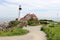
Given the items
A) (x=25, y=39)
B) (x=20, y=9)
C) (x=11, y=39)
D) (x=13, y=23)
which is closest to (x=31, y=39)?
(x=25, y=39)

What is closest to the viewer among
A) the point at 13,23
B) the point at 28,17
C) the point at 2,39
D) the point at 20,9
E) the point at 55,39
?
the point at 55,39

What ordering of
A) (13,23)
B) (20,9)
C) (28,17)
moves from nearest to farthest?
(13,23), (20,9), (28,17)

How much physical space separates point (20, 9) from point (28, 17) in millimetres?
5358

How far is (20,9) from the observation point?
52.3 m

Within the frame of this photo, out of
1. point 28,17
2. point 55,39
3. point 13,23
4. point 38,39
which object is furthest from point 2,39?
point 28,17

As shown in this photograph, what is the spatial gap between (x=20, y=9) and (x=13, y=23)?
309 inches

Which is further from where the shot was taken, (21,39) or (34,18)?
(34,18)

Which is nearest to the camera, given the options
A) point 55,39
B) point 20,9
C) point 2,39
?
point 55,39

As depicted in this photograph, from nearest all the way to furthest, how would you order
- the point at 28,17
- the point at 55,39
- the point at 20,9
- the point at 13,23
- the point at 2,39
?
the point at 55,39, the point at 2,39, the point at 13,23, the point at 20,9, the point at 28,17

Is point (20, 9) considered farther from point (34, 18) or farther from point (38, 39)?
point (38, 39)

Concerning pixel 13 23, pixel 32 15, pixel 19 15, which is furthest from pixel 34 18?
pixel 13 23

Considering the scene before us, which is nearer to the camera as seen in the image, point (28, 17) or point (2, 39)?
point (2, 39)

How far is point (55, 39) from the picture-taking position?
19.0 meters

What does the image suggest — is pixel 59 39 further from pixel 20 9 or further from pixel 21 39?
pixel 20 9
